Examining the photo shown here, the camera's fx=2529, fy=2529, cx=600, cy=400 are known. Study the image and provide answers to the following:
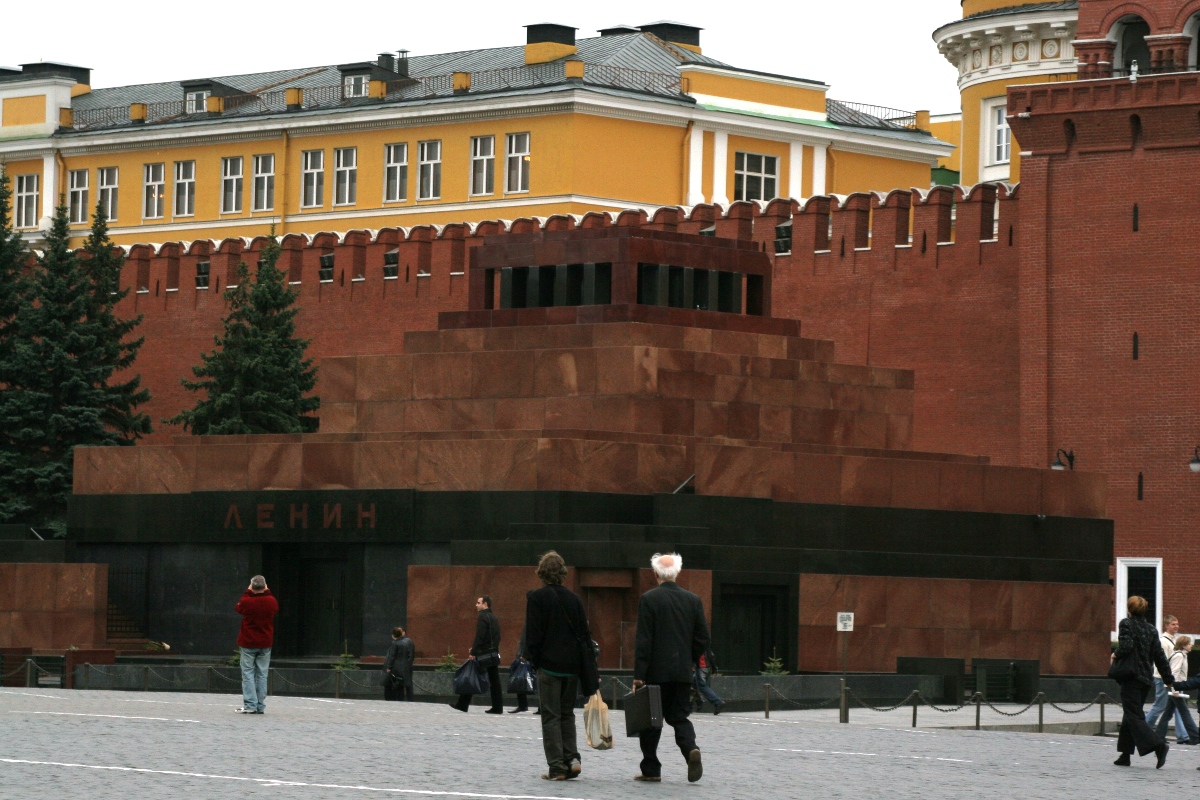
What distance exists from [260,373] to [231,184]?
13802mm

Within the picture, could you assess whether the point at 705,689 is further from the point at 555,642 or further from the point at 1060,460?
the point at 1060,460

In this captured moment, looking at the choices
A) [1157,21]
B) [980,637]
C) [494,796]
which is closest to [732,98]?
[1157,21]

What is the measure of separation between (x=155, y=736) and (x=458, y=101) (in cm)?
3574

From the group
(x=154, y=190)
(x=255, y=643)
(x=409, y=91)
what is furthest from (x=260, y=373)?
(x=255, y=643)

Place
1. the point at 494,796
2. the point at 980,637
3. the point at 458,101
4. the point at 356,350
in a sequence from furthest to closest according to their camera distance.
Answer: the point at 458,101
the point at 356,350
the point at 980,637
the point at 494,796

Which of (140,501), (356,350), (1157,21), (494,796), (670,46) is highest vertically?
(670,46)

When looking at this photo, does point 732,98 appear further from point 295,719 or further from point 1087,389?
point 295,719

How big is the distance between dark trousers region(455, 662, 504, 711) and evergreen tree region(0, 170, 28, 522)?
64.5 feet

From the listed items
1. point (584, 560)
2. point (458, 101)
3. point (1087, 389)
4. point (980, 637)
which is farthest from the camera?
point (458, 101)

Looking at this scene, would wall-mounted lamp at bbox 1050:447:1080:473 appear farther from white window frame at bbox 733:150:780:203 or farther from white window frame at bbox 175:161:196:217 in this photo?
white window frame at bbox 175:161:196:217

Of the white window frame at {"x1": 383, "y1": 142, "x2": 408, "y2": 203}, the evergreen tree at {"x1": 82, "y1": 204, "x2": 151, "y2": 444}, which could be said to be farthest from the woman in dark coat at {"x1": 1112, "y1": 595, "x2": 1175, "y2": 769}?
the white window frame at {"x1": 383, "y1": 142, "x2": 408, "y2": 203}

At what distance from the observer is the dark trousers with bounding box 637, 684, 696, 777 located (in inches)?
543

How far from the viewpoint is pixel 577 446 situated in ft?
86.3

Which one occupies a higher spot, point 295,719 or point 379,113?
point 379,113
